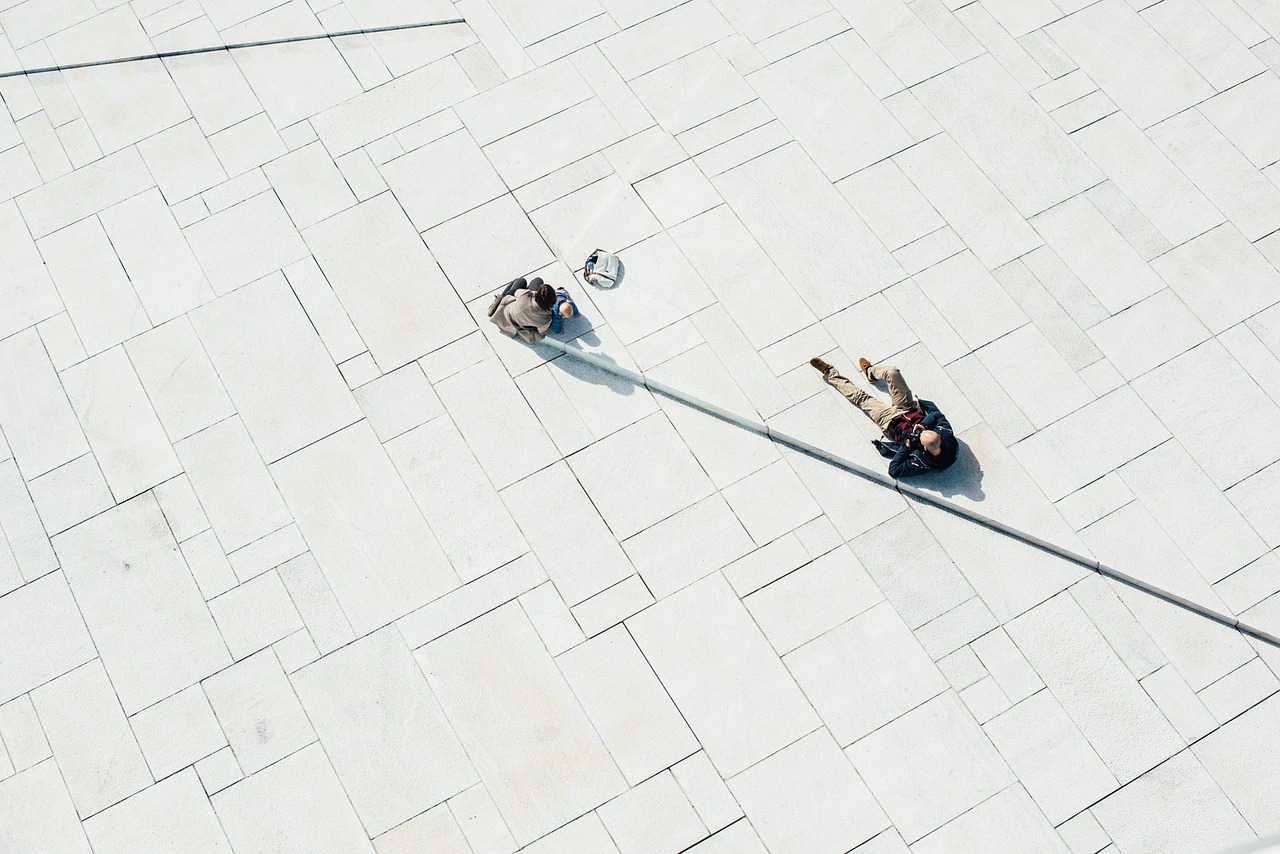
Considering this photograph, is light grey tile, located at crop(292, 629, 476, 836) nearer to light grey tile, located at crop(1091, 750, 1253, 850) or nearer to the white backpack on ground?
the white backpack on ground

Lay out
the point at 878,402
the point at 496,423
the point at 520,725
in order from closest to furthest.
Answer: the point at 520,725 → the point at 878,402 → the point at 496,423

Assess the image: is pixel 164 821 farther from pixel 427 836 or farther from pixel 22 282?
pixel 22 282

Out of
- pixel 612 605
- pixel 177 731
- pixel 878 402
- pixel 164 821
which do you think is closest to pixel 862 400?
pixel 878 402

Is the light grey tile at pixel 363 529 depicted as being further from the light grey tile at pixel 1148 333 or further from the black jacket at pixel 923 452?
the light grey tile at pixel 1148 333

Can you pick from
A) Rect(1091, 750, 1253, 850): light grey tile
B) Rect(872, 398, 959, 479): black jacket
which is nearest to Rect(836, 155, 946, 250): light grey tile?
Rect(872, 398, 959, 479): black jacket

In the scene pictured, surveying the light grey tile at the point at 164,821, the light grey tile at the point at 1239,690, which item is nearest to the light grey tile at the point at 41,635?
the light grey tile at the point at 164,821

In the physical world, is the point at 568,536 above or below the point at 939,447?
below

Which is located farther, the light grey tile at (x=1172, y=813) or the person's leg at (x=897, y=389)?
the person's leg at (x=897, y=389)

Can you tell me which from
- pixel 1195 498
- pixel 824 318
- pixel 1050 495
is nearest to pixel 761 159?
pixel 824 318
